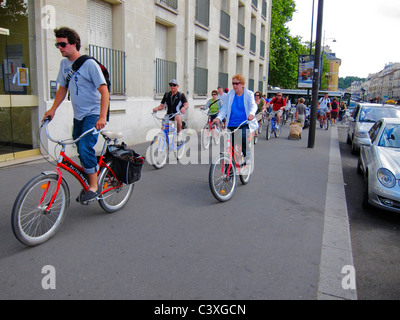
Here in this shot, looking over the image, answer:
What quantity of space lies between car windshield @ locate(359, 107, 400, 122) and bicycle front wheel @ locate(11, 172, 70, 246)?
34.5 feet

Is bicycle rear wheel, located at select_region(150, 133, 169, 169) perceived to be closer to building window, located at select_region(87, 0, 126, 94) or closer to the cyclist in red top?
building window, located at select_region(87, 0, 126, 94)

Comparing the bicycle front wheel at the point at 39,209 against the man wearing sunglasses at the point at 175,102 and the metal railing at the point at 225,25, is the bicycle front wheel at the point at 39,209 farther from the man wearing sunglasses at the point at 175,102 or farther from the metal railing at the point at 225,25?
the metal railing at the point at 225,25

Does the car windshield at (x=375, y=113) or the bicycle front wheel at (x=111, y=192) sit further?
the car windshield at (x=375, y=113)

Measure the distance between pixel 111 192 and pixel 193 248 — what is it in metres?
1.43

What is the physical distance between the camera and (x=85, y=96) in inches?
152

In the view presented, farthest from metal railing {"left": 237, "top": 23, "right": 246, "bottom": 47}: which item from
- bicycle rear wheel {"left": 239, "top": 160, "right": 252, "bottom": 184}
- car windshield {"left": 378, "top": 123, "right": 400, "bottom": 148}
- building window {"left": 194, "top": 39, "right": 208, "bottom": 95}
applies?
bicycle rear wheel {"left": 239, "top": 160, "right": 252, "bottom": 184}

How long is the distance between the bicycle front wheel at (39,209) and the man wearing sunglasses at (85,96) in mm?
324

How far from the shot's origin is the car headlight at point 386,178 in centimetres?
479

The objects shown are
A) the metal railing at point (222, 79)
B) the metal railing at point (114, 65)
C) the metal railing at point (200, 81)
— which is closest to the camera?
the metal railing at point (114, 65)

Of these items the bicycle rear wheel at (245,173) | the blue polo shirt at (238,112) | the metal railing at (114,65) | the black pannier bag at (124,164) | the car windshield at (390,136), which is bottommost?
the bicycle rear wheel at (245,173)

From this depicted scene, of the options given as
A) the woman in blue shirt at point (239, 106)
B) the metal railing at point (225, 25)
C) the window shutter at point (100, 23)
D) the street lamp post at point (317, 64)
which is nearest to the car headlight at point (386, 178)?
the woman in blue shirt at point (239, 106)

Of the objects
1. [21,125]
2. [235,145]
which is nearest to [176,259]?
[235,145]

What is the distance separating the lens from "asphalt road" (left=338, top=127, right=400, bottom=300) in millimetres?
3014

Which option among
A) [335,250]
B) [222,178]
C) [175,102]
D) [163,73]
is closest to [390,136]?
[222,178]
